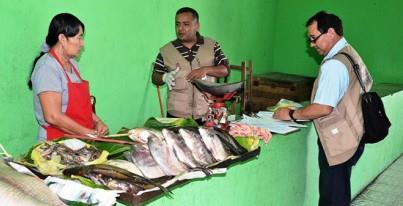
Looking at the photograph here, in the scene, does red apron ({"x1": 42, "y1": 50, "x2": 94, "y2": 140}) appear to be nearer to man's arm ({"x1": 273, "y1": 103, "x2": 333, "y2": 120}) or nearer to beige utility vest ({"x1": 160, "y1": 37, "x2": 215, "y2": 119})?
beige utility vest ({"x1": 160, "y1": 37, "x2": 215, "y2": 119})

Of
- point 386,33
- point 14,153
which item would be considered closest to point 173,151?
point 14,153

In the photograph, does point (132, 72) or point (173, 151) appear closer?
point (173, 151)

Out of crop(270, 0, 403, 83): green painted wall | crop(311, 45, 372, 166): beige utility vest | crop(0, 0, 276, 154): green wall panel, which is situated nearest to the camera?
crop(311, 45, 372, 166): beige utility vest

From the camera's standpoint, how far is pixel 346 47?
2.35 metres

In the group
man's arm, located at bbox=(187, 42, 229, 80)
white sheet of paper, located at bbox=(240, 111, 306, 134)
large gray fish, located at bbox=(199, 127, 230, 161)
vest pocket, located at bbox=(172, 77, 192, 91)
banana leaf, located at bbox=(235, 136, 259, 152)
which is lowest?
white sheet of paper, located at bbox=(240, 111, 306, 134)

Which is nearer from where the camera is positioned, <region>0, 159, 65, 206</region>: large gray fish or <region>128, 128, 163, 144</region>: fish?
<region>0, 159, 65, 206</region>: large gray fish

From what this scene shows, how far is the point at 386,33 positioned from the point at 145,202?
16.7ft

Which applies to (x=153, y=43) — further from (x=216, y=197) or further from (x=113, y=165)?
(x=113, y=165)

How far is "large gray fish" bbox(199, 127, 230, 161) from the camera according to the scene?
1.78 meters

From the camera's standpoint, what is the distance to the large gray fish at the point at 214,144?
178 cm

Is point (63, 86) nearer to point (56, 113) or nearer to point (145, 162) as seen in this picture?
point (56, 113)

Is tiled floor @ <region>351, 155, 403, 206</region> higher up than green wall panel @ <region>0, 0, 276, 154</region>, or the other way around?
green wall panel @ <region>0, 0, 276, 154</region>

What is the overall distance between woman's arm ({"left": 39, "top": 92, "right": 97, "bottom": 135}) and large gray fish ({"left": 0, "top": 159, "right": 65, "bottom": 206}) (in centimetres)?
92

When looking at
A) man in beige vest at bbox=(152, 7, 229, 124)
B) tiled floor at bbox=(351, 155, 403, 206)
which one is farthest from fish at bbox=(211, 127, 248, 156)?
tiled floor at bbox=(351, 155, 403, 206)
